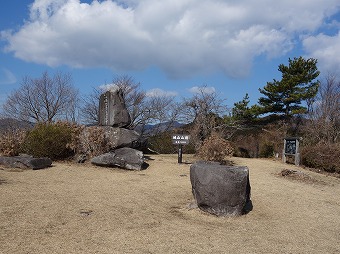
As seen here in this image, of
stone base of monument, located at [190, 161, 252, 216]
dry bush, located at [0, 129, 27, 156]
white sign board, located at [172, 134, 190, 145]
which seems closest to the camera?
stone base of monument, located at [190, 161, 252, 216]

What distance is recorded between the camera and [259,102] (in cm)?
2272

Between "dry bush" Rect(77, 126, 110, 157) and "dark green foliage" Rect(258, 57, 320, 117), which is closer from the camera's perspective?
"dry bush" Rect(77, 126, 110, 157)

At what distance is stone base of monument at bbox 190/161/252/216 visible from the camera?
5.67m

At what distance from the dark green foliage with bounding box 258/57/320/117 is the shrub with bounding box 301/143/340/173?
303 inches

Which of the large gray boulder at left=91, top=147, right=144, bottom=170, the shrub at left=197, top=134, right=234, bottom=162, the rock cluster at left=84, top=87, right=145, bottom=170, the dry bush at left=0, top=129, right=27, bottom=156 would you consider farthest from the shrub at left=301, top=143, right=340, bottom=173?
the dry bush at left=0, top=129, right=27, bottom=156

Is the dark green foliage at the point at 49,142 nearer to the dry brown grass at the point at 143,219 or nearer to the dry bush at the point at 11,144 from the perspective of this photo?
the dry bush at the point at 11,144

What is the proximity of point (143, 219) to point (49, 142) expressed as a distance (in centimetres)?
676

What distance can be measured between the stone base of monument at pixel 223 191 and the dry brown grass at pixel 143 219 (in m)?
0.20

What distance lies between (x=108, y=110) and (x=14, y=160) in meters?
3.86

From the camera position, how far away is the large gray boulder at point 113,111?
11.9m

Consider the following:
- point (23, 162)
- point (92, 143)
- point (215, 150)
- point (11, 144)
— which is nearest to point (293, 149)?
point (215, 150)

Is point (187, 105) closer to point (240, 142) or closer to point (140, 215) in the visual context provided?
point (240, 142)

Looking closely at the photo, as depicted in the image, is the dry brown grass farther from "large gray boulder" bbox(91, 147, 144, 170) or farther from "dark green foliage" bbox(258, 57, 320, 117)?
"dark green foliage" bbox(258, 57, 320, 117)

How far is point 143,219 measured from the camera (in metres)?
5.16
